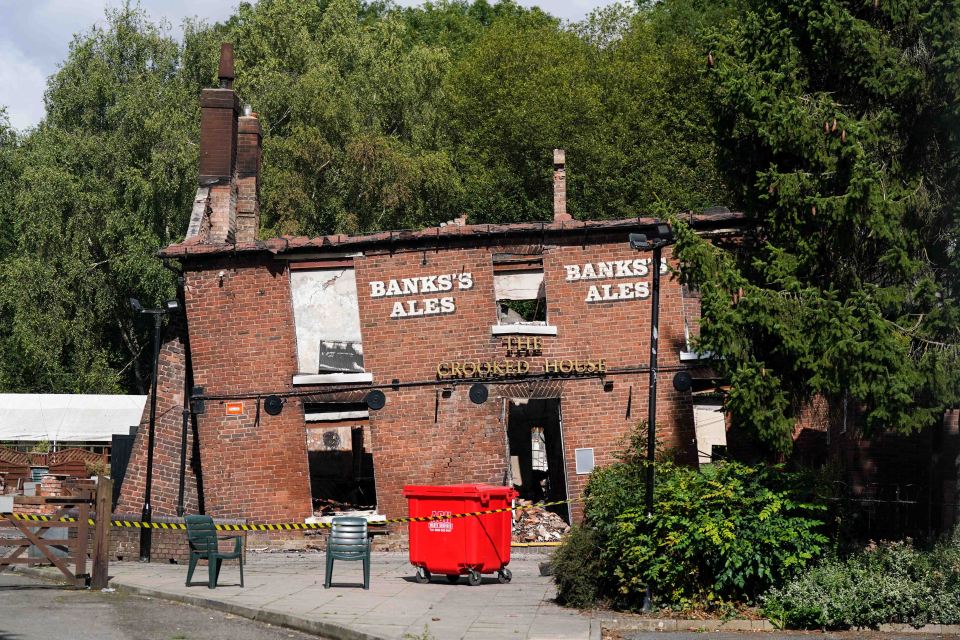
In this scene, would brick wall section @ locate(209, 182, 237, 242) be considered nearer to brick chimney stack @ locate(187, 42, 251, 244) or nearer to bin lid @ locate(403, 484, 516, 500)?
brick chimney stack @ locate(187, 42, 251, 244)

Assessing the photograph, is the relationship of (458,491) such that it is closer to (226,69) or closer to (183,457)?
(183,457)

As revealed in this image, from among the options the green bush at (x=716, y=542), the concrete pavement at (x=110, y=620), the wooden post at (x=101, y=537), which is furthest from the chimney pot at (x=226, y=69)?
the green bush at (x=716, y=542)

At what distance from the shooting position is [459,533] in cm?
1697

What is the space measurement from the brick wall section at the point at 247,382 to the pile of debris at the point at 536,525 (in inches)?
160

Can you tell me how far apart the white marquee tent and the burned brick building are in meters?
16.6

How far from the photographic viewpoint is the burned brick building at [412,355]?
2248 cm

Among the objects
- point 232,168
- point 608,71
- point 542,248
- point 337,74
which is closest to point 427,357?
point 542,248

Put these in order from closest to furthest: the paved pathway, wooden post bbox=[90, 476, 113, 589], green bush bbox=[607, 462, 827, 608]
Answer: the paved pathway → green bush bbox=[607, 462, 827, 608] → wooden post bbox=[90, 476, 113, 589]

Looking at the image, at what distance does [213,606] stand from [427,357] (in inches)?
341

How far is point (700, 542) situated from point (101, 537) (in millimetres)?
8177

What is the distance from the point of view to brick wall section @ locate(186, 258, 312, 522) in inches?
894

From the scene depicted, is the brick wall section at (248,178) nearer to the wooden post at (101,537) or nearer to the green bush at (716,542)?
the wooden post at (101,537)

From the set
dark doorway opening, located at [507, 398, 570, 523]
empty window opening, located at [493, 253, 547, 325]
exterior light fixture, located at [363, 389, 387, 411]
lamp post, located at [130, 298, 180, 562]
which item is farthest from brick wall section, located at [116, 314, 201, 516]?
dark doorway opening, located at [507, 398, 570, 523]

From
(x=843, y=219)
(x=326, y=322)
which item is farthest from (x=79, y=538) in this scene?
(x=843, y=219)
